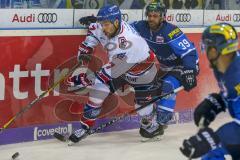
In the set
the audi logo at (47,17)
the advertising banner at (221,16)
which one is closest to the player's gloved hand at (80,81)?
the audi logo at (47,17)

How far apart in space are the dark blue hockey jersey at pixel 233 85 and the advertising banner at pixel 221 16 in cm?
278

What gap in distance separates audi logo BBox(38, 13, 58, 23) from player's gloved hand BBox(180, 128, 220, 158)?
202 centimetres

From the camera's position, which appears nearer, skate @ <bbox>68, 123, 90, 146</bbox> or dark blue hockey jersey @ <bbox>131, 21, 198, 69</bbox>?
skate @ <bbox>68, 123, 90, 146</bbox>

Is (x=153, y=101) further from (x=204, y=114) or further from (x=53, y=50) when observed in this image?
(x=204, y=114)

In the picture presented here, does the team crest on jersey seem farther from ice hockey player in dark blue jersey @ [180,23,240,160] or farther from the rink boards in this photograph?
ice hockey player in dark blue jersey @ [180,23,240,160]

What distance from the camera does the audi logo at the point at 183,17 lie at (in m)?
4.89

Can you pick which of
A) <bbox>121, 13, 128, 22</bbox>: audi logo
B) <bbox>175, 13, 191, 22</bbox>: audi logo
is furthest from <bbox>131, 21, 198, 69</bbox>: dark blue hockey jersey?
<bbox>175, 13, 191, 22</bbox>: audi logo

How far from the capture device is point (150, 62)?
13.7 ft

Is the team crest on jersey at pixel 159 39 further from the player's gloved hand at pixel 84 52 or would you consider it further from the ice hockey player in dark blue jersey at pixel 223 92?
the ice hockey player in dark blue jersey at pixel 223 92

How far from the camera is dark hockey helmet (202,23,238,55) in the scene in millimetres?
2369

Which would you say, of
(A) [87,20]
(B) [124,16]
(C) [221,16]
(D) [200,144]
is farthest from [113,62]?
(D) [200,144]

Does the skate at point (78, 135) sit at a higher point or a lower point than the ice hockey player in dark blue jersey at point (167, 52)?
lower

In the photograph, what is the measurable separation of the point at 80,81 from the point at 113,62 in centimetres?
29

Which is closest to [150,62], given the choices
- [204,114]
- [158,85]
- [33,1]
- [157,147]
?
[158,85]
